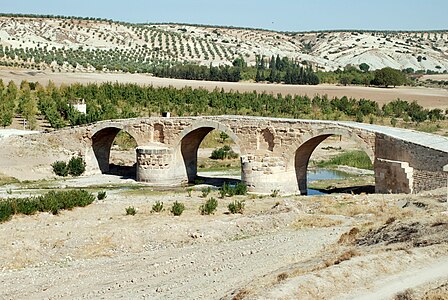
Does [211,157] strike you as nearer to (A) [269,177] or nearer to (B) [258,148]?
(B) [258,148]

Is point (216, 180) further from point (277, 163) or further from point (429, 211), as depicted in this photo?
point (429, 211)

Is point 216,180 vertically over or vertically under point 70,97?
under

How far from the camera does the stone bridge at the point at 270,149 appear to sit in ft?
83.4

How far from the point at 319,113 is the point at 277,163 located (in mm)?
23114

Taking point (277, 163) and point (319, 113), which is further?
point (319, 113)

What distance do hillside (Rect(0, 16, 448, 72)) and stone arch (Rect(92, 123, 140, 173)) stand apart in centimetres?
4899

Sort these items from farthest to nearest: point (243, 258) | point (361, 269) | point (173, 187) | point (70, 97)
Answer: point (70, 97) → point (173, 187) → point (243, 258) → point (361, 269)

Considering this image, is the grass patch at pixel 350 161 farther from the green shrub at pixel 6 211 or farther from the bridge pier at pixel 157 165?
the green shrub at pixel 6 211

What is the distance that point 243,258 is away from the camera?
16.7 meters

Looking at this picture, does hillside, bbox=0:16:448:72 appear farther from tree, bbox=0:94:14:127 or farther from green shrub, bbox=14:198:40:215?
green shrub, bbox=14:198:40:215

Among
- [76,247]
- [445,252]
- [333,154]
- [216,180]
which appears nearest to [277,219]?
[76,247]

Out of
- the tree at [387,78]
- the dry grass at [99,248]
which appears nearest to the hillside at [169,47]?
the tree at [387,78]

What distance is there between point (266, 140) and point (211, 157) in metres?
12.3

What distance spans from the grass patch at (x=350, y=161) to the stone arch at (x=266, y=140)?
421 inches
